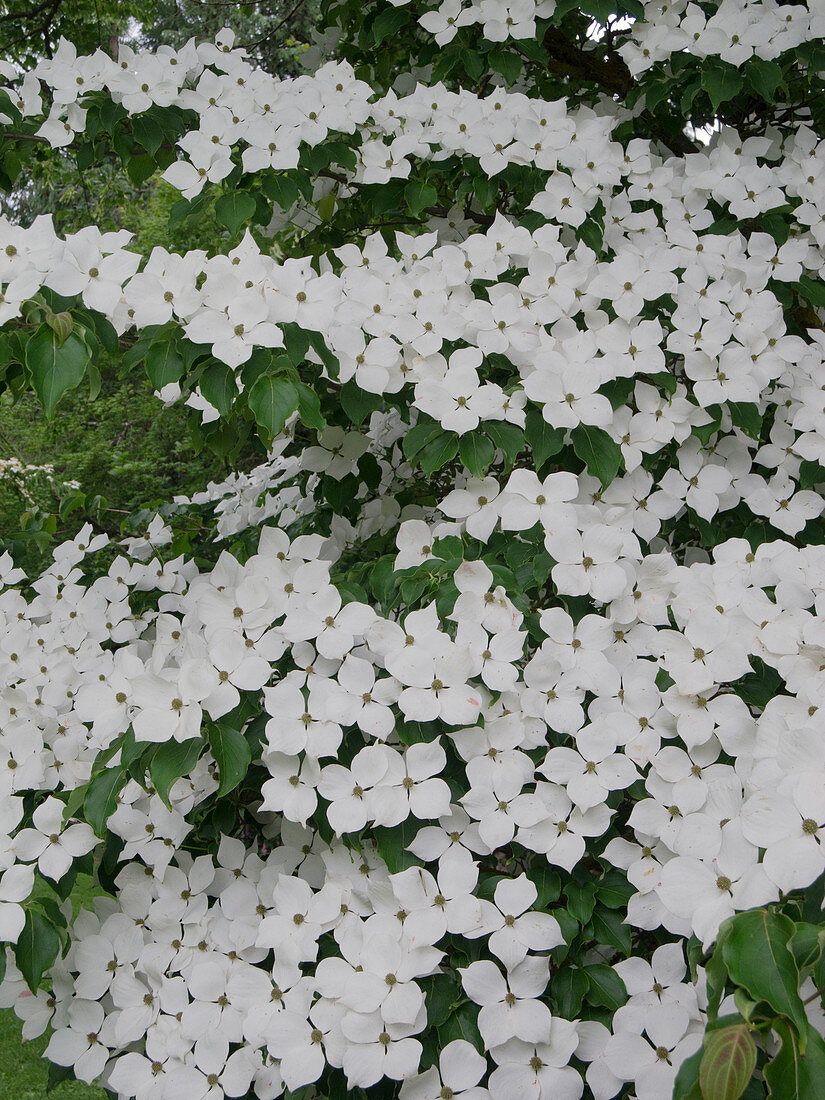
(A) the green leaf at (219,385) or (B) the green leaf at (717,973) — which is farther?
(A) the green leaf at (219,385)

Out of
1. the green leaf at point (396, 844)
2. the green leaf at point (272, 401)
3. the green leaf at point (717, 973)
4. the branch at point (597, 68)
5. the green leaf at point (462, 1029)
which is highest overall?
the branch at point (597, 68)

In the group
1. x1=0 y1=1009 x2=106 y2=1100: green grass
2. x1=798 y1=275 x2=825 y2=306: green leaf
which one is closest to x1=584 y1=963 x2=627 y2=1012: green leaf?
x1=798 y1=275 x2=825 y2=306: green leaf

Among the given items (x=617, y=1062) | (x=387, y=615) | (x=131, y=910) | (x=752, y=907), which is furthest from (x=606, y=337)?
(x=131, y=910)

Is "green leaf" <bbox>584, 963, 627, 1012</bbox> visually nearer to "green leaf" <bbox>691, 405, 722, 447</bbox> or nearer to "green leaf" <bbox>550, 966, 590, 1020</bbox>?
"green leaf" <bbox>550, 966, 590, 1020</bbox>

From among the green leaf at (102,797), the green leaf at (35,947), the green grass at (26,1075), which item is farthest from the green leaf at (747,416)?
the green grass at (26,1075)

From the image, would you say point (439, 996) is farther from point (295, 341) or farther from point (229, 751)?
point (295, 341)

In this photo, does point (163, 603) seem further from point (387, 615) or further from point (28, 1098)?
→ point (28, 1098)

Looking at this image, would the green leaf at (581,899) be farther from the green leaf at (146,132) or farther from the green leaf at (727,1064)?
the green leaf at (146,132)
